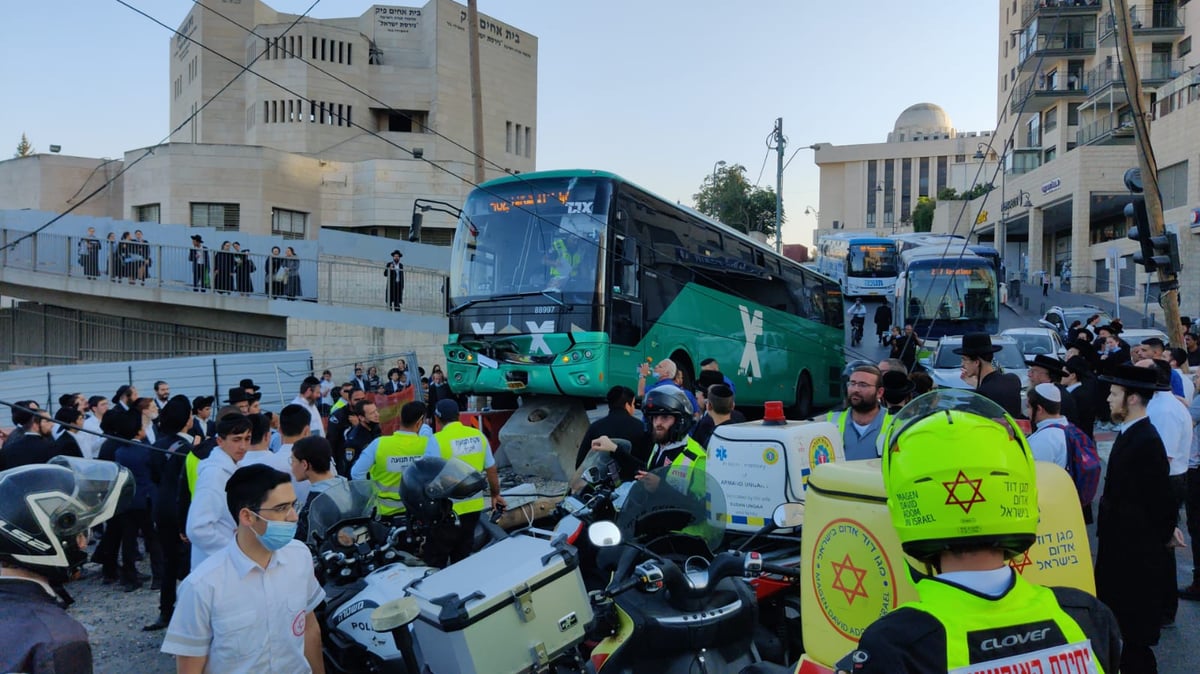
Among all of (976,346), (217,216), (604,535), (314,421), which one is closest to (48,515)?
(604,535)

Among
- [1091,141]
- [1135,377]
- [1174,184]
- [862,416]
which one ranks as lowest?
[862,416]

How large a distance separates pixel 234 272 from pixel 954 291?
21.8 m

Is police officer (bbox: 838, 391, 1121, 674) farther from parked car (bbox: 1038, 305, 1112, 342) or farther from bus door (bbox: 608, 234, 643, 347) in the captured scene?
parked car (bbox: 1038, 305, 1112, 342)

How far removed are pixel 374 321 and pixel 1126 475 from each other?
67.6 feet

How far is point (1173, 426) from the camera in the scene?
632 cm

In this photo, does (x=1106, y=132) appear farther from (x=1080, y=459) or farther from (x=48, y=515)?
(x=48, y=515)

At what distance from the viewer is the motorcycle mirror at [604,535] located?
142 inches

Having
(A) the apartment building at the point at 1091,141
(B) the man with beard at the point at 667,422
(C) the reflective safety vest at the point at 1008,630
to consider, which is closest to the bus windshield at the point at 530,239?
(B) the man with beard at the point at 667,422

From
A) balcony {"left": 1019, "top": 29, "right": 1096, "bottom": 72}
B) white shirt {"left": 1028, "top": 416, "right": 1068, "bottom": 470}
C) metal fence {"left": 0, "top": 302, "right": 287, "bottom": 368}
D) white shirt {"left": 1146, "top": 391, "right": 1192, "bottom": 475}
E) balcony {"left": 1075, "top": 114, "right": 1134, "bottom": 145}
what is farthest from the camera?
balcony {"left": 1019, "top": 29, "right": 1096, "bottom": 72}

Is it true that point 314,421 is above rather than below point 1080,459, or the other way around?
below

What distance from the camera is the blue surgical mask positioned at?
10.8ft

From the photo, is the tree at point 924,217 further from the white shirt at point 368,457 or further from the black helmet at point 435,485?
the black helmet at point 435,485

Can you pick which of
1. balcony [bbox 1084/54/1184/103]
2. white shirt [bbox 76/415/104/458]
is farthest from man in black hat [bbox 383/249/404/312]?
balcony [bbox 1084/54/1184/103]

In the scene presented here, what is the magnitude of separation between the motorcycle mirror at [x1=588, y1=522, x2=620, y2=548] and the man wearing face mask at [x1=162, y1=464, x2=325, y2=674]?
115 cm
